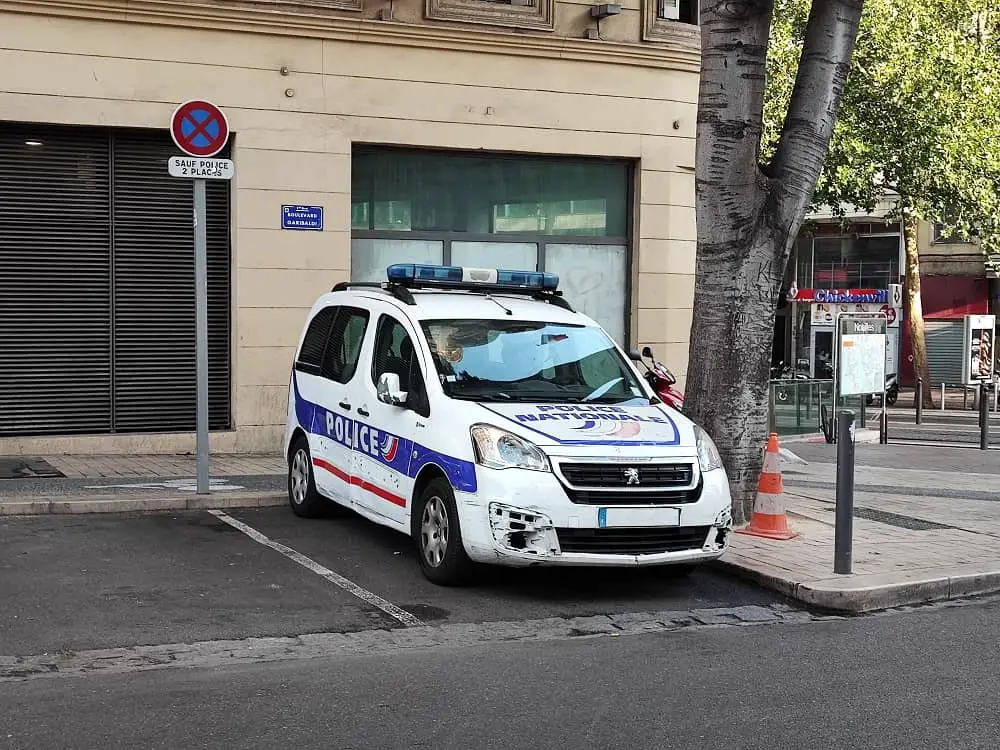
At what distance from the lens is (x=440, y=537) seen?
7902 mm

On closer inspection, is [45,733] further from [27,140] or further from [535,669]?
[27,140]

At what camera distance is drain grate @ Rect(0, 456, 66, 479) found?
11.9 meters

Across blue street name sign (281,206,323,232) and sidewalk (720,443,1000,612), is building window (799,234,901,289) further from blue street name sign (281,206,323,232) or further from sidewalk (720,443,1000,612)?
blue street name sign (281,206,323,232)

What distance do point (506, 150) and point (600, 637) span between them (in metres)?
9.23

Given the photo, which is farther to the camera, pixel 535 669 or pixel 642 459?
pixel 642 459

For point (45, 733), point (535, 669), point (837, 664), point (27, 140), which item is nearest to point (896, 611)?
point (837, 664)

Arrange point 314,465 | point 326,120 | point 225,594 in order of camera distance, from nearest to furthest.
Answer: point 225,594 < point 314,465 < point 326,120

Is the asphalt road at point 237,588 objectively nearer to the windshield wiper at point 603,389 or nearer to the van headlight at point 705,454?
the van headlight at point 705,454

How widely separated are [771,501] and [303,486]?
A: 3577 millimetres

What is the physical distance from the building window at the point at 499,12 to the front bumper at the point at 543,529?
853 cm

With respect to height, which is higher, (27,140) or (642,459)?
(27,140)

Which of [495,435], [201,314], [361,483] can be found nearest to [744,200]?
[495,435]

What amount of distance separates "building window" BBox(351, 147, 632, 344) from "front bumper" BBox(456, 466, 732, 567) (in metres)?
7.80

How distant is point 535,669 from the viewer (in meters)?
6.16
